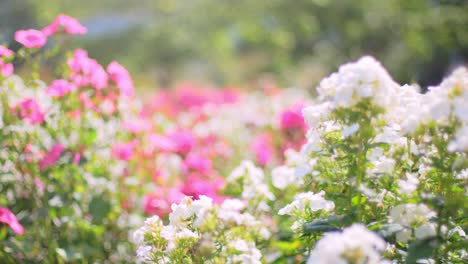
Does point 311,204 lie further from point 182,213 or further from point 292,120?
point 292,120

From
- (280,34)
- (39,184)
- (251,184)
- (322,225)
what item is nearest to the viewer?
(322,225)

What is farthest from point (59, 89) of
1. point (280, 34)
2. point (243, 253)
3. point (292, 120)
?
point (280, 34)

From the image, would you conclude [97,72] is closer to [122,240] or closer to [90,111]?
[90,111]

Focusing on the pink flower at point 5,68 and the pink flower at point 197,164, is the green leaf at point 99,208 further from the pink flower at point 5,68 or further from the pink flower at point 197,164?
the pink flower at point 197,164

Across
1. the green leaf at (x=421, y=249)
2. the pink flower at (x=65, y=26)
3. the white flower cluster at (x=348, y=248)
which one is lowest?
the white flower cluster at (x=348, y=248)

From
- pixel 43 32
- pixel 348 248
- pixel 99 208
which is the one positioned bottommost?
pixel 348 248

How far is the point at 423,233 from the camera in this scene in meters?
1.17

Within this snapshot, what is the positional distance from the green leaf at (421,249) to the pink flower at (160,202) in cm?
116

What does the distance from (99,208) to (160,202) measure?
0.27 m

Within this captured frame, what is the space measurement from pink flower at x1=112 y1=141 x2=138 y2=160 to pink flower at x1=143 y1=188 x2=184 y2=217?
194 millimetres

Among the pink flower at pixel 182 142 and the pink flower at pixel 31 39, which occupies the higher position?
the pink flower at pixel 182 142

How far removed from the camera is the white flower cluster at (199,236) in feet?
4.02

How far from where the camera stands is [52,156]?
1.96 metres

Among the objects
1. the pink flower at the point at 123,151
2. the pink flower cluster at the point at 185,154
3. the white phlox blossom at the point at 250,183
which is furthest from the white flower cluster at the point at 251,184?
the pink flower at the point at 123,151
